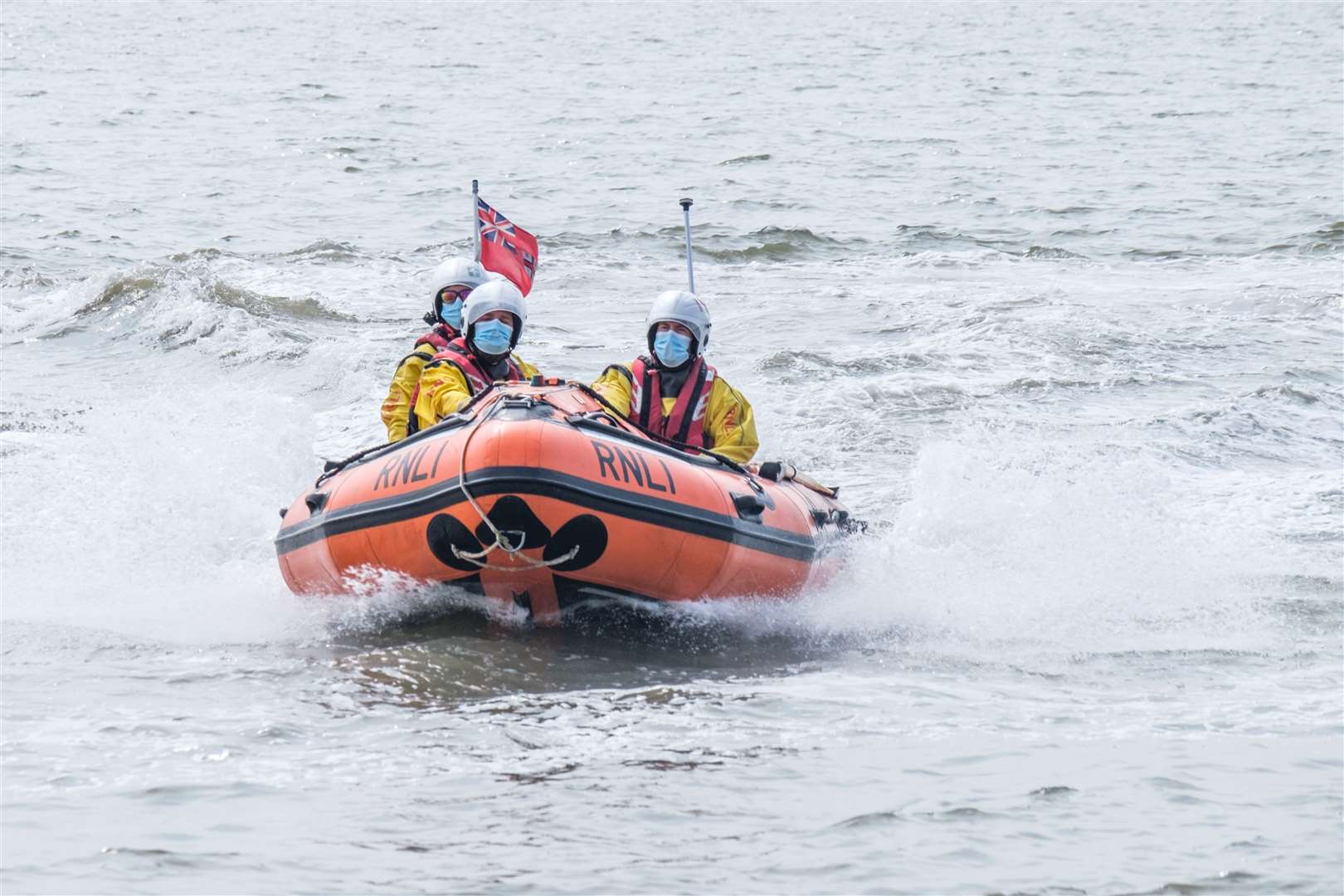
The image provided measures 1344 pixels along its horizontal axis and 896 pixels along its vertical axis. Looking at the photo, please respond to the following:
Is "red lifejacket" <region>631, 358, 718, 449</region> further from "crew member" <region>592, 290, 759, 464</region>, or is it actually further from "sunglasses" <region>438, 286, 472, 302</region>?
"sunglasses" <region>438, 286, 472, 302</region>

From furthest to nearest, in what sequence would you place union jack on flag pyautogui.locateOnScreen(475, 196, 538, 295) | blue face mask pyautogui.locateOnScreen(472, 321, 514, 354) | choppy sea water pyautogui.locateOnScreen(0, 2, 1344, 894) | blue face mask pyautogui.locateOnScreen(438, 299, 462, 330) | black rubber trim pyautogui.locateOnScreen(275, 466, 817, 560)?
union jack on flag pyautogui.locateOnScreen(475, 196, 538, 295), blue face mask pyautogui.locateOnScreen(438, 299, 462, 330), blue face mask pyautogui.locateOnScreen(472, 321, 514, 354), black rubber trim pyautogui.locateOnScreen(275, 466, 817, 560), choppy sea water pyautogui.locateOnScreen(0, 2, 1344, 894)

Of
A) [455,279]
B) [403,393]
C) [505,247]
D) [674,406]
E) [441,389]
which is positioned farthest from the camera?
[505,247]

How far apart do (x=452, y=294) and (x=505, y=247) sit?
192cm

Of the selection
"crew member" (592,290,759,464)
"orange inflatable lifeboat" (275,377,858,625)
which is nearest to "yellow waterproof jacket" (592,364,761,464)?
"crew member" (592,290,759,464)

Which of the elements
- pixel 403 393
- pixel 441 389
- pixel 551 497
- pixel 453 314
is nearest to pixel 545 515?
pixel 551 497

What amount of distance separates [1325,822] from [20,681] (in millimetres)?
4197

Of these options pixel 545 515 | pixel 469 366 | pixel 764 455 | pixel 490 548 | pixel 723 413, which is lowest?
pixel 764 455

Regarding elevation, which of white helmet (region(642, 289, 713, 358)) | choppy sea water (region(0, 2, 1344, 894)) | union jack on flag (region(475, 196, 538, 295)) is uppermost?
union jack on flag (region(475, 196, 538, 295))

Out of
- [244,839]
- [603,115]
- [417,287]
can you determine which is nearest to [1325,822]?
[244,839]

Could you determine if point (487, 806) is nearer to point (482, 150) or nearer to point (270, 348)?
point (270, 348)

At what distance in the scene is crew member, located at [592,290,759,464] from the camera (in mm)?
7863

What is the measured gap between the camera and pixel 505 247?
1006 cm

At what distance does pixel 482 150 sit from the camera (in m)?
25.3

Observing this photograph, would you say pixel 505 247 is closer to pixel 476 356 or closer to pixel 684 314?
pixel 684 314
